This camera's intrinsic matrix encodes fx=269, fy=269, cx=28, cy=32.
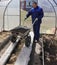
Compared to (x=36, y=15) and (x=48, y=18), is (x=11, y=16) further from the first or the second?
(x=36, y=15)

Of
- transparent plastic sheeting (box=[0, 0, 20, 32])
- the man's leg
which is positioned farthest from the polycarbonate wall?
the man's leg

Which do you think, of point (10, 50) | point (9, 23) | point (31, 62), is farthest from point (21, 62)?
point (9, 23)

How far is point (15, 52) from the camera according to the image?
35.4 feet

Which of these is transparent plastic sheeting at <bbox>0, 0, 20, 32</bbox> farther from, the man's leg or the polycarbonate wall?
the man's leg

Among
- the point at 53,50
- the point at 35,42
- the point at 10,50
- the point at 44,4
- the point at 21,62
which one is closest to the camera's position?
the point at 21,62

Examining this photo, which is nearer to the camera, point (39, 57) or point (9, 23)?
point (39, 57)

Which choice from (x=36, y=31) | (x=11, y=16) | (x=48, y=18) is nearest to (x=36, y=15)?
(x=36, y=31)

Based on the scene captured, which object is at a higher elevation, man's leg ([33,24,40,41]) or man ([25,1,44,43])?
man ([25,1,44,43])

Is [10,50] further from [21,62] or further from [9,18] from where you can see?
[9,18]

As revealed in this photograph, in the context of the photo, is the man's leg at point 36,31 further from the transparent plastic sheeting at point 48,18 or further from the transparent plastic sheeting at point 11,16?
the transparent plastic sheeting at point 11,16

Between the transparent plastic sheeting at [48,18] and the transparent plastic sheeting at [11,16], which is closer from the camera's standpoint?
the transparent plastic sheeting at [48,18]

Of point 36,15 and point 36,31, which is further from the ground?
point 36,15

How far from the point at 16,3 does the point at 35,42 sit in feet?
16.7

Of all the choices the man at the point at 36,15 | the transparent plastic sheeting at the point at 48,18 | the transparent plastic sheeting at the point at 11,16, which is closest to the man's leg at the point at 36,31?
the man at the point at 36,15
